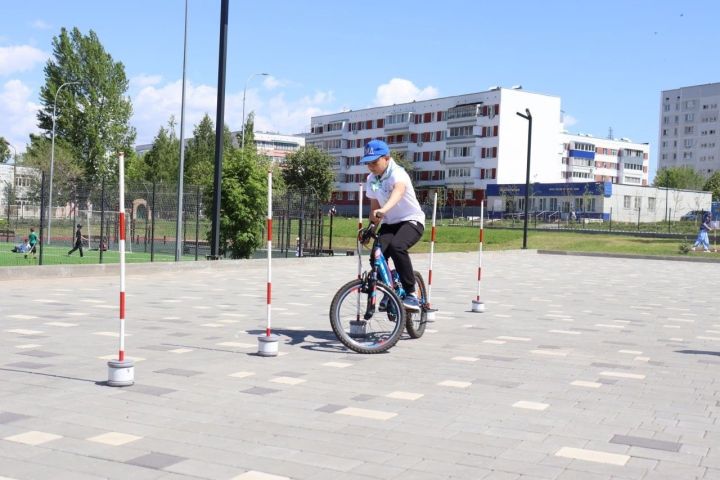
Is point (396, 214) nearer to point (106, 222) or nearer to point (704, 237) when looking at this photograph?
point (106, 222)

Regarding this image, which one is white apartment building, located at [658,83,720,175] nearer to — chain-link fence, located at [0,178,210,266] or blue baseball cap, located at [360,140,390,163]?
chain-link fence, located at [0,178,210,266]

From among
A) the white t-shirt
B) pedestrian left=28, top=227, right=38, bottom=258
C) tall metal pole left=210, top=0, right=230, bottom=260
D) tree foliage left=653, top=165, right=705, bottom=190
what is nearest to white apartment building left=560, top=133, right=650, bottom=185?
tree foliage left=653, top=165, right=705, bottom=190

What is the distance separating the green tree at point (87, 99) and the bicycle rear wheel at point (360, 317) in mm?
57019

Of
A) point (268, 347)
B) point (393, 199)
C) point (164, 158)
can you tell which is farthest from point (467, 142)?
point (268, 347)

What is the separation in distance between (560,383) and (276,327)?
13.4ft

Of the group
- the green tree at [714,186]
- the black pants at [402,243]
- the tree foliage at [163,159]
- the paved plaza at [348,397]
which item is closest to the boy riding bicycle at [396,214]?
the black pants at [402,243]

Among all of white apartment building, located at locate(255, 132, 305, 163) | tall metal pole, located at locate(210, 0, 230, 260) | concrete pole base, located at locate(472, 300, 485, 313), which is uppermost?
white apartment building, located at locate(255, 132, 305, 163)

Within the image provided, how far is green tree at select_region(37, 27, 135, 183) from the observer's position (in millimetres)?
61750

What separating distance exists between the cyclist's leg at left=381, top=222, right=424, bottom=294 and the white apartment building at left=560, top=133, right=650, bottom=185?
102 meters

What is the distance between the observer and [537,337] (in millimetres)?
9742

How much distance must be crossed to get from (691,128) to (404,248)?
498 feet

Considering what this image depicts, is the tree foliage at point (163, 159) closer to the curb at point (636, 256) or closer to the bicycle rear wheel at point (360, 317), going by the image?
the curb at point (636, 256)

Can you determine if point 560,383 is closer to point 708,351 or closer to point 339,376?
point 339,376

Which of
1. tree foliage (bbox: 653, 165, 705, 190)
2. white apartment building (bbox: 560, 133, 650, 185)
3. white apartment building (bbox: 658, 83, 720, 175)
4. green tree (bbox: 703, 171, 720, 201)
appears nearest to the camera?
green tree (bbox: 703, 171, 720, 201)
